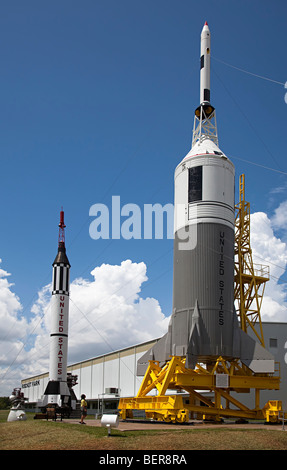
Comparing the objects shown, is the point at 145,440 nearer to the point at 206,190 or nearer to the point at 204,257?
the point at 204,257

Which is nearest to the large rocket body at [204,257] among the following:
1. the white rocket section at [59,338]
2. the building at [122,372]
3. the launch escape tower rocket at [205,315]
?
→ the launch escape tower rocket at [205,315]

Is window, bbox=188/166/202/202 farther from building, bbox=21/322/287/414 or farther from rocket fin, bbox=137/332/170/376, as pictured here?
building, bbox=21/322/287/414

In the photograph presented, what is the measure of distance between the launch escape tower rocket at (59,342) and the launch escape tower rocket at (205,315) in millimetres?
12912

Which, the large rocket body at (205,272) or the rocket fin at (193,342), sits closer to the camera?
the rocket fin at (193,342)

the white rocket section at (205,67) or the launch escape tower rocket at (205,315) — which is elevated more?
the white rocket section at (205,67)

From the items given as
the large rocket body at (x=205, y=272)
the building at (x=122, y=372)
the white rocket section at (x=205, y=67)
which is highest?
the white rocket section at (x=205, y=67)

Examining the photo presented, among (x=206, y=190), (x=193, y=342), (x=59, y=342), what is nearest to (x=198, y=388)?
(x=193, y=342)

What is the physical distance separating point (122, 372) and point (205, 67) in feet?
133

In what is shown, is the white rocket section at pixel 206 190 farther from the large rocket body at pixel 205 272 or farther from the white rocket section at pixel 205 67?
the white rocket section at pixel 205 67

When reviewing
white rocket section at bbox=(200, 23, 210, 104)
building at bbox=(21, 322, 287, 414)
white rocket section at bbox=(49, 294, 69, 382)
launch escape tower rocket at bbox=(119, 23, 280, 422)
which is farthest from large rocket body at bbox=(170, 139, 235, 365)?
white rocket section at bbox=(49, 294, 69, 382)

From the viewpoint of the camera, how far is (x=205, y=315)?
97.5 ft

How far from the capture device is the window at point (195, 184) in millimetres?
31297

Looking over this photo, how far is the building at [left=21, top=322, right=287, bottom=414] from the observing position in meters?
42.6
